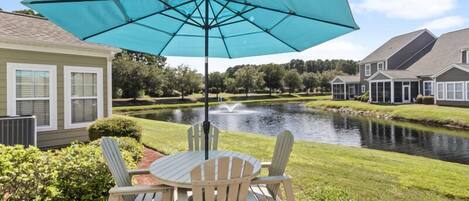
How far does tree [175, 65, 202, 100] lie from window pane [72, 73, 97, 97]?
37066 millimetres

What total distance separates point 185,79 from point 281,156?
4319 cm

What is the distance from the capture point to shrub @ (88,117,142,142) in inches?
268

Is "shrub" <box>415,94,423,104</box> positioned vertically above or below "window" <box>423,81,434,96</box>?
below

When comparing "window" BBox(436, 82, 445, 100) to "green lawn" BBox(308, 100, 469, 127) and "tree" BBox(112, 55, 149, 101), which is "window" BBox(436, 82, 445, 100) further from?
"tree" BBox(112, 55, 149, 101)

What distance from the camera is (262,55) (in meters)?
4.44

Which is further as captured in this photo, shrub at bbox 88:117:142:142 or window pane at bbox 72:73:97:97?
window pane at bbox 72:73:97:97

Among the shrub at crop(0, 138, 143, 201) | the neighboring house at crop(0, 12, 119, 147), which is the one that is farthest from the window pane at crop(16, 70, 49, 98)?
the shrub at crop(0, 138, 143, 201)

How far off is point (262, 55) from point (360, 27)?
1.84m

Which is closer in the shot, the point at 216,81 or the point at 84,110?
the point at 84,110

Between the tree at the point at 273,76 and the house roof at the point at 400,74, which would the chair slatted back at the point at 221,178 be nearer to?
the house roof at the point at 400,74

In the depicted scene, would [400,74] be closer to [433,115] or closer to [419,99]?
[419,99]

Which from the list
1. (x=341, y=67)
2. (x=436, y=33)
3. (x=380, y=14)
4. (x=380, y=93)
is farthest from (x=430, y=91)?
(x=341, y=67)

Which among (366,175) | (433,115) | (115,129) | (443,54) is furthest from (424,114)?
(115,129)

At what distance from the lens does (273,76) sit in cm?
5922
